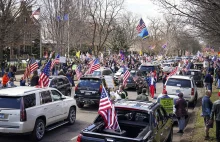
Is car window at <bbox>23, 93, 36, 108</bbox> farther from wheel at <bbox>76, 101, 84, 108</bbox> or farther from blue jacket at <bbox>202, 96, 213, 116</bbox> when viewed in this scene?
wheel at <bbox>76, 101, 84, 108</bbox>

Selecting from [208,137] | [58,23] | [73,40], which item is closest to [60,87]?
[208,137]

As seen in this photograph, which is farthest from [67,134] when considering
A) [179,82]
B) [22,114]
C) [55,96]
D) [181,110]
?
[179,82]

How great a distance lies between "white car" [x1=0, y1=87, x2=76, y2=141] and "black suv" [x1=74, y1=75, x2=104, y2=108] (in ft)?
13.0

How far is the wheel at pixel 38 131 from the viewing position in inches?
384

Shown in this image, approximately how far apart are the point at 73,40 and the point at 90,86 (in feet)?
82.2

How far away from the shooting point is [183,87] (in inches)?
661

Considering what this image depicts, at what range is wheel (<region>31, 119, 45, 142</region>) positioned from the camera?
384 inches

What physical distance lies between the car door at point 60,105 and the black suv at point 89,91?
3.49m

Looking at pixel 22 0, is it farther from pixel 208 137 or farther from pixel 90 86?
pixel 208 137

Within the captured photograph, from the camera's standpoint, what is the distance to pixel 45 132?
1099cm

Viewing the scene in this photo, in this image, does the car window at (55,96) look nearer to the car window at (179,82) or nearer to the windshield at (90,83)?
the windshield at (90,83)

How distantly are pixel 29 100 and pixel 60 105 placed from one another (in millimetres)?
1871

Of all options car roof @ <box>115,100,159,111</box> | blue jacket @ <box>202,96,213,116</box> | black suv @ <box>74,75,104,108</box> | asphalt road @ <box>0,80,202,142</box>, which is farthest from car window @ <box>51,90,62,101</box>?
blue jacket @ <box>202,96,213,116</box>

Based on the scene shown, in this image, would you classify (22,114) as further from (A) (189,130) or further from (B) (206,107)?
(A) (189,130)
